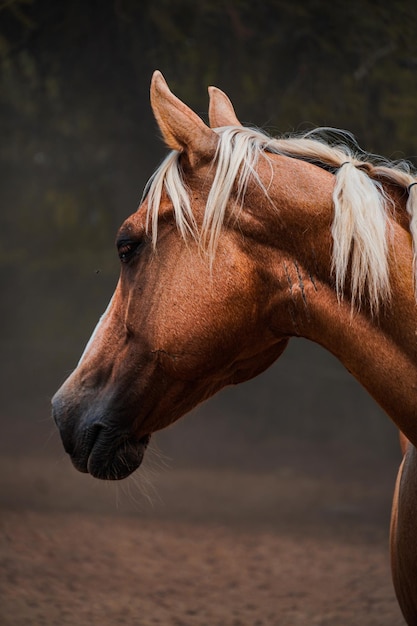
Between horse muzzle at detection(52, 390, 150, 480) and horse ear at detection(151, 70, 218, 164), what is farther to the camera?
horse muzzle at detection(52, 390, 150, 480)

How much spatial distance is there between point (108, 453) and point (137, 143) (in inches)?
221

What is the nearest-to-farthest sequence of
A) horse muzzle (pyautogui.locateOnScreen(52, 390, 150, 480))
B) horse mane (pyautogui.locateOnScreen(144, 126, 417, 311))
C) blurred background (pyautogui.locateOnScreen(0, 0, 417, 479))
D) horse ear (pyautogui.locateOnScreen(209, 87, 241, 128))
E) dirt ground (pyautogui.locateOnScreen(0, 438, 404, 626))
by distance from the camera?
horse mane (pyautogui.locateOnScreen(144, 126, 417, 311)) < horse muzzle (pyautogui.locateOnScreen(52, 390, 150, 480)) < horse ear (pyautogui.locateOnScreen(209, 87, 241, 128)) < dirt ground (pyautogui.locateOnScreen(0, 438, 404, 626)) < blurred background (pyautogui.locateOnScreen(0, 0, 417, 479))

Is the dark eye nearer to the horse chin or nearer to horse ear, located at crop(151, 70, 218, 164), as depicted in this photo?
horse ear, located at crop(151, 70, 218, 164)

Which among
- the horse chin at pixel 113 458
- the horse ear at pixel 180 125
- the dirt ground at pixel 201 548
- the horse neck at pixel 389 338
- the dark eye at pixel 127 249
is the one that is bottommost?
the dirt ground at pixel 201 548

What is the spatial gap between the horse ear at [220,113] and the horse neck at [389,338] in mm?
598

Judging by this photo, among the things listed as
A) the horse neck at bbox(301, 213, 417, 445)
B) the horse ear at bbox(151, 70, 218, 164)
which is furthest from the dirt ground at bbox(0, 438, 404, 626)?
the horse ear at bbox(151, 70, 218, 164)

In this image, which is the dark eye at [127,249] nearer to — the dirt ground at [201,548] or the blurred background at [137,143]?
the dirt ground at [201,548]

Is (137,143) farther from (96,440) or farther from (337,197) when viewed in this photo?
(337,197)

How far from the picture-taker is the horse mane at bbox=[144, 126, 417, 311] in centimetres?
142

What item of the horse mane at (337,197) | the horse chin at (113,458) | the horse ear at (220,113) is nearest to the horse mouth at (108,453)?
the horse chin at (113,458)

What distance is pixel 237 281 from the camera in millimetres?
1502

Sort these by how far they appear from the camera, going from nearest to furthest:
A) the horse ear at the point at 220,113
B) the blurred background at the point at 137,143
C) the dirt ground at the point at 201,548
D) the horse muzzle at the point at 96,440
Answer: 1. the horse muzzle at the point at 96,440
2. the horse ear at the point at 220,113
3. the dirt ground at the point at 201,548
4. the blurred background at the point at 137,143

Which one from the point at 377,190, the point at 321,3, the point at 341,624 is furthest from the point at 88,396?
the point at 321,3

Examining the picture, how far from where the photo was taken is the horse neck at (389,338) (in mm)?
1428
